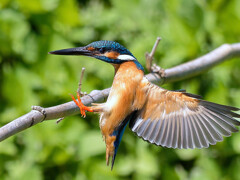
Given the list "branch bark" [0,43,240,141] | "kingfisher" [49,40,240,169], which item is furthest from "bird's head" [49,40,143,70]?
"branch bark" [0,43,240,141]

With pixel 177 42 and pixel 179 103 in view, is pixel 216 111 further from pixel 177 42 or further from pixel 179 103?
pixel 177 42

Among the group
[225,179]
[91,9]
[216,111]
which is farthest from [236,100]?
[216,111]

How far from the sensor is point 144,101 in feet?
4.98

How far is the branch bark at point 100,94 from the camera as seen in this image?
126 centimetres

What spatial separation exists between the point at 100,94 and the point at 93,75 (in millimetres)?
1157

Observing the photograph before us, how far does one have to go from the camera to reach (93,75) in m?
2.72

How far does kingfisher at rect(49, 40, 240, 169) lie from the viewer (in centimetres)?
147


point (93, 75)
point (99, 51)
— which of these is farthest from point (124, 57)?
point (93, 75)

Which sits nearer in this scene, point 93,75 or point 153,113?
point 153,113

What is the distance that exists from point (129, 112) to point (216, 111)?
0.97 ft

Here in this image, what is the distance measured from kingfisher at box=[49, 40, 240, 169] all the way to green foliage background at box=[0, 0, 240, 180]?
1000 mm

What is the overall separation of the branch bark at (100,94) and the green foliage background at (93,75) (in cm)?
60

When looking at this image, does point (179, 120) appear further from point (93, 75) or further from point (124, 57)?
point (93, 75)

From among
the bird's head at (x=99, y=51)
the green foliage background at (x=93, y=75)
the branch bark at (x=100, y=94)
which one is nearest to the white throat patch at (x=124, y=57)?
the bird's head at (x=99, y=51)
